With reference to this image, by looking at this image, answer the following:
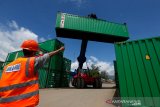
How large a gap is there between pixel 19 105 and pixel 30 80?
13.9 inches

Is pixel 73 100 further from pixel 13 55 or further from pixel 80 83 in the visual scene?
pixel 13 55

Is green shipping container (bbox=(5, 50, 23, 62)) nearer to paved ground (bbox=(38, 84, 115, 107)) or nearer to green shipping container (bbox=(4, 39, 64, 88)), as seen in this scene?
green shipping container (bbox=(4, 39, 64, 88))

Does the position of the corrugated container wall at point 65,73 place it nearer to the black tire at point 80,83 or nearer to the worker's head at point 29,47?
the black tire at point 80,83

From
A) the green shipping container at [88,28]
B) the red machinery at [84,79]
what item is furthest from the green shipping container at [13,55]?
the red machinery at [84,79]

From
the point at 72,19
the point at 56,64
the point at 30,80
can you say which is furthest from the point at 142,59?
the point at 72,19

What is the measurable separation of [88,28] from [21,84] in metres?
19.0

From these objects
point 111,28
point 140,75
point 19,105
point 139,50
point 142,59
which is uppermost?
point 111,28

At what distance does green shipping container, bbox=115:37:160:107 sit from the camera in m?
5.57

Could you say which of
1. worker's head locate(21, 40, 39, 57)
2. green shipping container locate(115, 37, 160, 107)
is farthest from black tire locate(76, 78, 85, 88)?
worker's head locate(21, 40, 39, 57)

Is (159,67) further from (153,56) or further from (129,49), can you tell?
(129,49)

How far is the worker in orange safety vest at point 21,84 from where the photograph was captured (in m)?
2.08

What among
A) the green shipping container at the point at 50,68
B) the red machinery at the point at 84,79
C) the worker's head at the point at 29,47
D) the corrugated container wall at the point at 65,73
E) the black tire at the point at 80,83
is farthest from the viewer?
the corrugated container wall at the point at 65,73

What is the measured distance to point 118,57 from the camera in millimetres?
6543

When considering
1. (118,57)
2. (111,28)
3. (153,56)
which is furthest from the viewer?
(111,28)
